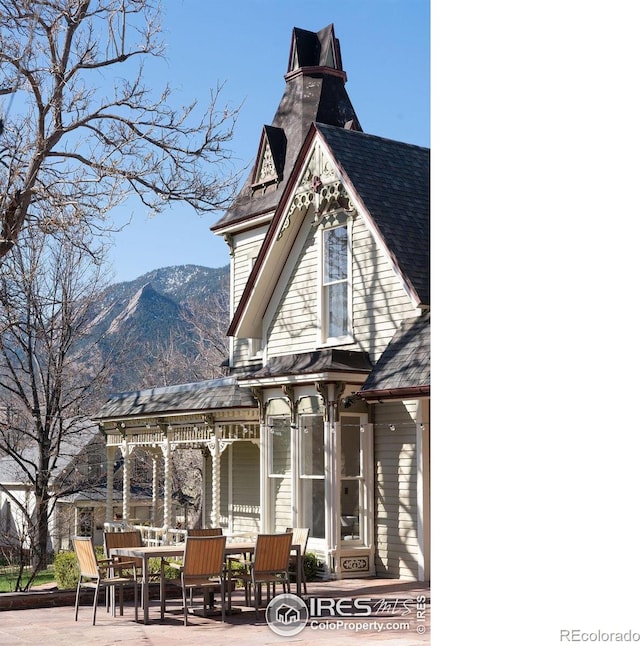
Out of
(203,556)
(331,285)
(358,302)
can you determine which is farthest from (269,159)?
(203,556)

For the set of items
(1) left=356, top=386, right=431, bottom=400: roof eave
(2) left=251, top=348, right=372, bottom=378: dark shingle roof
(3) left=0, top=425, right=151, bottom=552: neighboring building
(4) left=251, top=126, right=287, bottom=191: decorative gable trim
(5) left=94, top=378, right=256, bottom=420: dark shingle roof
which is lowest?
(3) left=0, top=425, right=151, bottom=552: neighboring building

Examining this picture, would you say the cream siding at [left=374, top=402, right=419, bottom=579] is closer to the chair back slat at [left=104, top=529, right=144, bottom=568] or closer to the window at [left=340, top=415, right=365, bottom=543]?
the window at [left=340, top=415, right=365, bottom=543]

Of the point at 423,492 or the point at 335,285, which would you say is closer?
the point at 423,492

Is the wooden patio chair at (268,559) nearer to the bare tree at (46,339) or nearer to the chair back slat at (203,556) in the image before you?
the chair back slat at (203,556)

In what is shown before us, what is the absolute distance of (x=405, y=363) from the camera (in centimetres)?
1430

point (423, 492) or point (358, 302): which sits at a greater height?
point (358, 302)

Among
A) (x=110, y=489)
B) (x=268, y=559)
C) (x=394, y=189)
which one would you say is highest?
(x=394, y=189)

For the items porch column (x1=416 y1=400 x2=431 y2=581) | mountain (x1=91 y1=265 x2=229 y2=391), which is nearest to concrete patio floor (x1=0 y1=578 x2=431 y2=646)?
porch column (x1=416 y1=400 x2=431 y2=581)

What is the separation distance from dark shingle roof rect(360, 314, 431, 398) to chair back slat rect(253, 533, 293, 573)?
3169 mm

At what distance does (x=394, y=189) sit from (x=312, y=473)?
5306 mm

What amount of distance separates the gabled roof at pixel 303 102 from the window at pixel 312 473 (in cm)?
637

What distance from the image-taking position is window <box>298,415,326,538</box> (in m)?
16.1

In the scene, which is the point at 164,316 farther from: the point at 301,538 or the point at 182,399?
the point at 301,538
